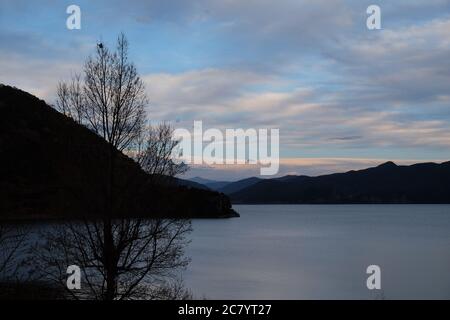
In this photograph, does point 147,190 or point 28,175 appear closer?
point 147,190

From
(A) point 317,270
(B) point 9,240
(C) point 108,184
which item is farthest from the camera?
(A) point 317,270

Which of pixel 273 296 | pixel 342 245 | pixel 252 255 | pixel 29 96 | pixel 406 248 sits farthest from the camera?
pixel 29 96

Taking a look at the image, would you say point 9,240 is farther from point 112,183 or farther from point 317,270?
point 317,270

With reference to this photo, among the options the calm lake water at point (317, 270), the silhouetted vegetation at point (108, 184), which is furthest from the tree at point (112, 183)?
the calm lake water at point (317, 270)

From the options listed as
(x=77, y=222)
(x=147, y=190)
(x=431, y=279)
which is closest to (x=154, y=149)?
(x=147, y=190)

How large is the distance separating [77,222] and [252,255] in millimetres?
67280

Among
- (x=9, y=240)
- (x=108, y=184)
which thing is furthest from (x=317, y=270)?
(x=108, y=184)

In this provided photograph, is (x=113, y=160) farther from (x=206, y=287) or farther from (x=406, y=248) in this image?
(x=406, y=248)

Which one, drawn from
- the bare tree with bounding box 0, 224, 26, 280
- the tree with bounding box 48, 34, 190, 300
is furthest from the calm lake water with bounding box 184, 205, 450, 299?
the tree with bounding box 48, 34, 190, 300

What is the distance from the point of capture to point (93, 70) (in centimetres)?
1900

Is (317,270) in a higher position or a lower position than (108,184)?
lower

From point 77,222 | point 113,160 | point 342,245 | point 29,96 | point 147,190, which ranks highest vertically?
point 29,96

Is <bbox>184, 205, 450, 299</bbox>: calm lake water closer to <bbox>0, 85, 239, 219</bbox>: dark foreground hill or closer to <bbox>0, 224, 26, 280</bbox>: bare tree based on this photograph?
<bbox>0, 224, 26, 280</bbox>: bare tree

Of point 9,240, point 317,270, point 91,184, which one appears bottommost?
point 317,270
